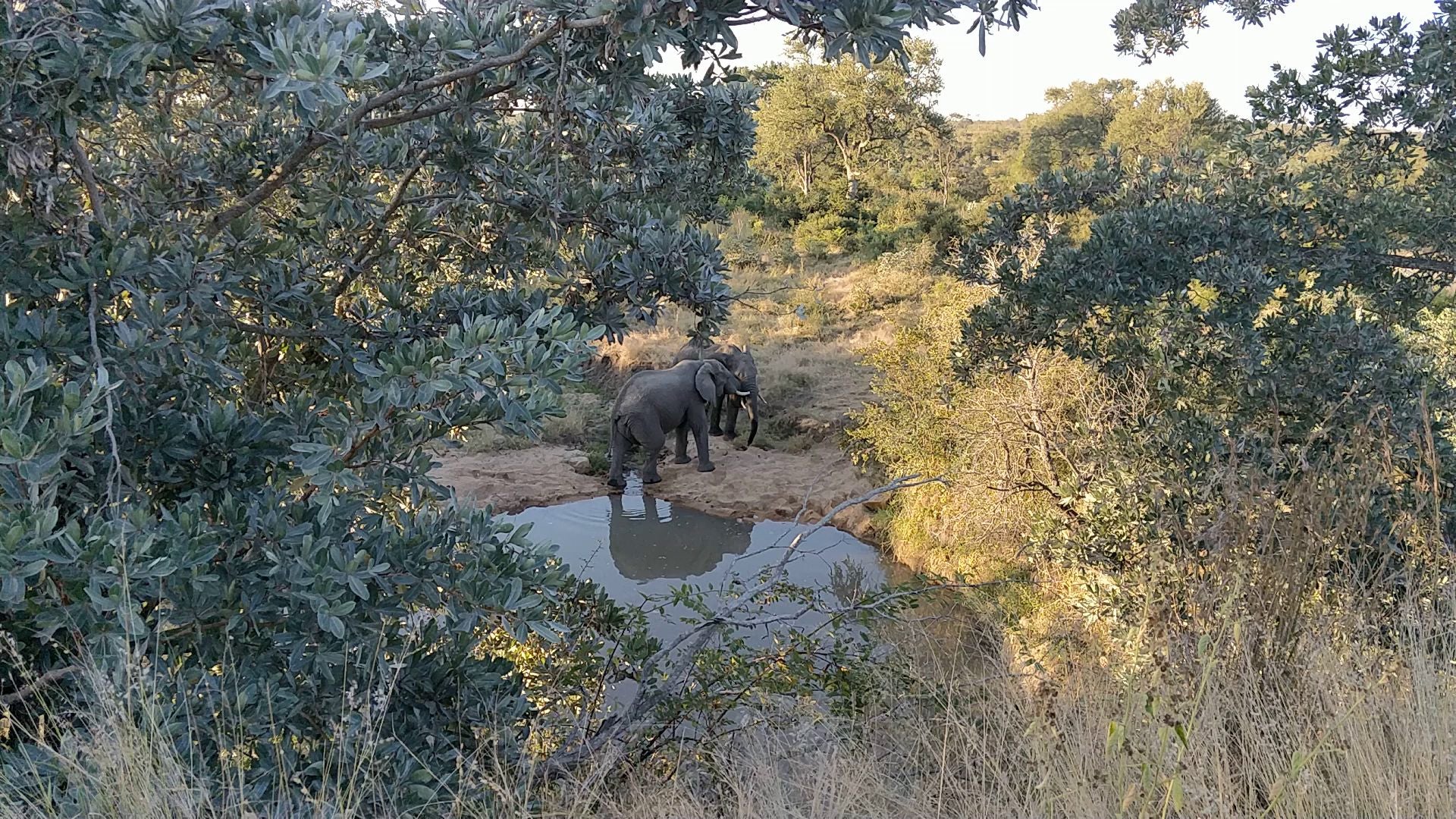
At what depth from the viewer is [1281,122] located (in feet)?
15.7

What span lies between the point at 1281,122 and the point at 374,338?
176 inches

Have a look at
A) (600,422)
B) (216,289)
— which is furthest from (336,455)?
(600,422)

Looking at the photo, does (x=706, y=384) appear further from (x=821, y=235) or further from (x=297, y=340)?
(x=821, y=235)

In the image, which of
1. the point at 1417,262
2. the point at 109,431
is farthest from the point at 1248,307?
the point at 109,431

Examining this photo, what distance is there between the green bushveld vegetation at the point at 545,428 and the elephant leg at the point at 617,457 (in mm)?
6345

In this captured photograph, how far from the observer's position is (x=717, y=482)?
38.7 ft

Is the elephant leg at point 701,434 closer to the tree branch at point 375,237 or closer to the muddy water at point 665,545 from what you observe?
the muddy water at point 665,545

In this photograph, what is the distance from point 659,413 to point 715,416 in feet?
7.41

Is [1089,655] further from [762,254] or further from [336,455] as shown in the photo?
[762,254]

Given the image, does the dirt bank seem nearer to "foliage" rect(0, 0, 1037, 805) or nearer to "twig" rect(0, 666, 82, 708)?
"foliage" rect(0, 0, 1037, 805)

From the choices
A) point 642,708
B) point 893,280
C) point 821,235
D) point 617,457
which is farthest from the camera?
point 821,235

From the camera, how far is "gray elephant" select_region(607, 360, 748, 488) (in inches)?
455

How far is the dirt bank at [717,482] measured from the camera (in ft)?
35.8

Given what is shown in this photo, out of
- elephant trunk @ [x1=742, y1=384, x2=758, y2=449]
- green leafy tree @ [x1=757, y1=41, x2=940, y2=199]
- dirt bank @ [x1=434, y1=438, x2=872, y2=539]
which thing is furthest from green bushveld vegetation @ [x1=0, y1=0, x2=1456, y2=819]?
green leafy tree @ [x1=757, y1=41, x2=940, y2=199]
